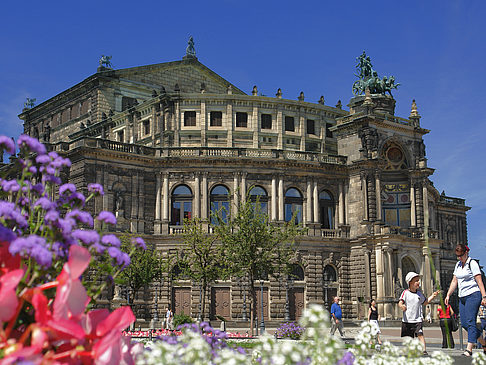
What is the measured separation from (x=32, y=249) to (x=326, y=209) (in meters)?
53.0

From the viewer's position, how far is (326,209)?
5803 cm

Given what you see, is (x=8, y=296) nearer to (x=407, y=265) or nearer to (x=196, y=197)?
(x=196, y=197)

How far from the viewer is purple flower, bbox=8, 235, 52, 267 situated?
18.8 ft

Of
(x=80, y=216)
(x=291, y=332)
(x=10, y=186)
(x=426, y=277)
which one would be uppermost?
(x=426, y=277)

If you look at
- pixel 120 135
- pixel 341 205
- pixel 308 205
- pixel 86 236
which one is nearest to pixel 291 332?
pixel 86 236

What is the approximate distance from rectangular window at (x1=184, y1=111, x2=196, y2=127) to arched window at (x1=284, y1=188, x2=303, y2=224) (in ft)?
34.9

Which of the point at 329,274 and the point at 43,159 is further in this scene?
the point at 329,274

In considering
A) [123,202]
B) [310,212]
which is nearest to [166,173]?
[123,202]

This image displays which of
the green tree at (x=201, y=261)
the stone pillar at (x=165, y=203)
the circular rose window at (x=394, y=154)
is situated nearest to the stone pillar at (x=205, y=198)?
the stone pillar at (x=165, y=203)

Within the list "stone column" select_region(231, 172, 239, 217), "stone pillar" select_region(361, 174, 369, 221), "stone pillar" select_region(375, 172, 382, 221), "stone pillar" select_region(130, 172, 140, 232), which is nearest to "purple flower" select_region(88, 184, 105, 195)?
"stone column" select_region(231, 172, 239, 217)

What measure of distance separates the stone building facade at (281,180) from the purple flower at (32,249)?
44577 mm

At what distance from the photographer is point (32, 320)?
6.01 m

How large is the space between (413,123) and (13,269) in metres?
60.0

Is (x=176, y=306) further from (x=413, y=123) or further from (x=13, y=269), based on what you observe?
(x=13, y=269)
